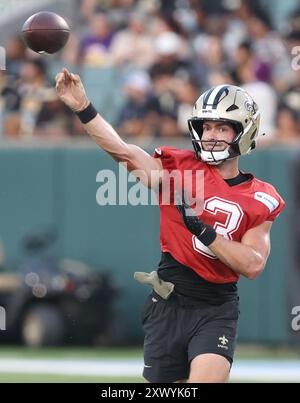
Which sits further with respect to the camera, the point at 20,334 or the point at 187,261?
the point at 20,334

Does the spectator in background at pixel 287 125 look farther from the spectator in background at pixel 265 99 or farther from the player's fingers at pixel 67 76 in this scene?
the player's fingers at pixel 67 76

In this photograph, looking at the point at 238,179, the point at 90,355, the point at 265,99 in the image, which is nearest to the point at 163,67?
the point at 265,99

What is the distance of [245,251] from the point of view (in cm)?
608

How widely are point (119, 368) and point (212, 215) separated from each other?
188 inches

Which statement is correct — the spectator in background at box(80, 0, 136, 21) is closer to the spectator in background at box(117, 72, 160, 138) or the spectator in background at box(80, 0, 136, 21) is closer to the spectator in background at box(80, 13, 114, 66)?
the spectator in background at box(80, 13, 114, 66)

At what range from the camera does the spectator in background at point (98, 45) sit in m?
13.9

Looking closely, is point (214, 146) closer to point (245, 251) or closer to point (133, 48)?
point (245, 251)

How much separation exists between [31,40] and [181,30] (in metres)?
7.49

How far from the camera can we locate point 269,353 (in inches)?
482

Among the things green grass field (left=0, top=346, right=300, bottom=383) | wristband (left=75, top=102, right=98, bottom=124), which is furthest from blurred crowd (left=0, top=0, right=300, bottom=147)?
wristband (left=75, top=102, right=98, bottom=124)

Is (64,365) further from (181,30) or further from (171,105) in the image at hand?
(181,30)

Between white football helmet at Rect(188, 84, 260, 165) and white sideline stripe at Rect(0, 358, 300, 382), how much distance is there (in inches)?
155
